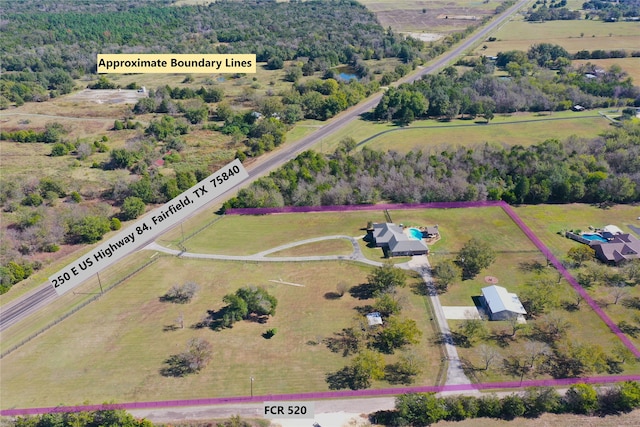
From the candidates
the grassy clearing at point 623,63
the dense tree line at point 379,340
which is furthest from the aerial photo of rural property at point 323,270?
the grassy clearing at point 623,63

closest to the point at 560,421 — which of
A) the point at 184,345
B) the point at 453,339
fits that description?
the point at 453,339

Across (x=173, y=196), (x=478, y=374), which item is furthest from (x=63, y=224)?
(x=478, y=374)

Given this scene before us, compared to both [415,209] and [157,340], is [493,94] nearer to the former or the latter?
[415,209]

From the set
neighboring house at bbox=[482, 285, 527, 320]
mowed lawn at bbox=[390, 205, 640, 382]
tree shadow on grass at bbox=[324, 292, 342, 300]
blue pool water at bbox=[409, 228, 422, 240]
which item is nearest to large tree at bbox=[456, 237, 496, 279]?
mowed lawn at bbox=[390, 205, 640, 382]

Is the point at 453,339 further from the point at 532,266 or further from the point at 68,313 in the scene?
the point at 68,313

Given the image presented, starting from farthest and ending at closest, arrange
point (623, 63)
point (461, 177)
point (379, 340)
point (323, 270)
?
point (623, 63) < point (461, 177) < point (323, 270) < point (379, 340)

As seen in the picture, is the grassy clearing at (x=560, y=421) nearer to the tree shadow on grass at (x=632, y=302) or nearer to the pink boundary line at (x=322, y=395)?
the pink boundary line at (x=322, y=395)
